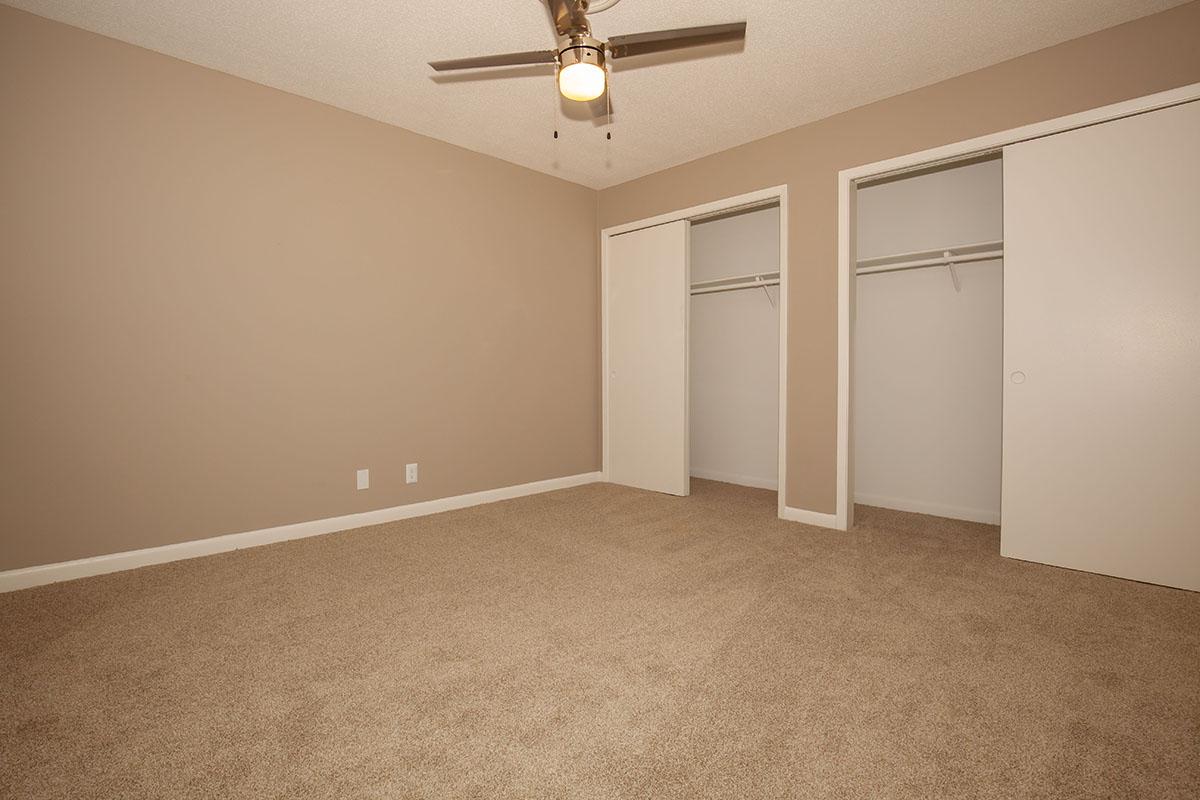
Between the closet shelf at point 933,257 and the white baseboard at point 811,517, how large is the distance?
6.01 ft

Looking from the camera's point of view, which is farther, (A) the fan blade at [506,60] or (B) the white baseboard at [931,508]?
(B) the white baseboard at [931,508]

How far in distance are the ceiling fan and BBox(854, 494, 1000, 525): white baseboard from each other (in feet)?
11.3

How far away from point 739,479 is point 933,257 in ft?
7.88

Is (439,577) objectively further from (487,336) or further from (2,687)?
(487,336)

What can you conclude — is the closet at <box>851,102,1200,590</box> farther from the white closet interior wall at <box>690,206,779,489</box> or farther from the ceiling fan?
the ceiling fan

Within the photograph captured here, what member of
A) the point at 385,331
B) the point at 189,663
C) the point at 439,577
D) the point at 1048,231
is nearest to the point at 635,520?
the point at 439,577

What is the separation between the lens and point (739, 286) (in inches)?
183

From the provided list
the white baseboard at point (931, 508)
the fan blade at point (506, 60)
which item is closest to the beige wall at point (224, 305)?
the fan blade at point (506, 60)

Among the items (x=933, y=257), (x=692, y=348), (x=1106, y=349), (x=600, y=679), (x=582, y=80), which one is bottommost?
(x=600, y=679)

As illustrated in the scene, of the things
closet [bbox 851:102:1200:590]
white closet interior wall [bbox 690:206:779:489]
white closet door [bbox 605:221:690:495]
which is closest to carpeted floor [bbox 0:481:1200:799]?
closet [bbox 851:102:1200:590]

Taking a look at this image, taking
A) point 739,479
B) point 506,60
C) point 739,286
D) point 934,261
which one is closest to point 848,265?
point 934,261

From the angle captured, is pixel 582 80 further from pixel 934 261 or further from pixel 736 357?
pixel 736 357

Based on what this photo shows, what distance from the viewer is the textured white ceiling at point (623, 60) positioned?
8.13 ft

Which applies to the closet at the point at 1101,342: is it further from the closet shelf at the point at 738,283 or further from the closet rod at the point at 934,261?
the closet shelf at the point at 738,283
